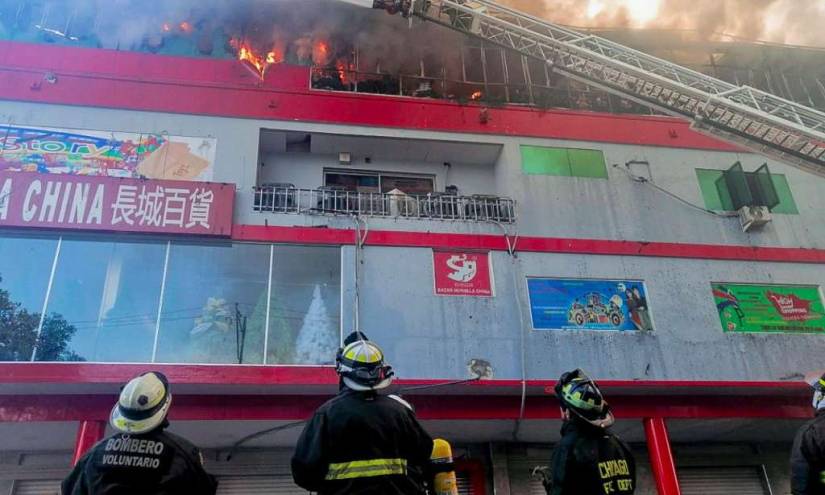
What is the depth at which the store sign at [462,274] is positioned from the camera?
11594 millimetres

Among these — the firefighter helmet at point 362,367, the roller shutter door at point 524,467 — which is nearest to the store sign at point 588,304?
the roller shutter door at point 524,467

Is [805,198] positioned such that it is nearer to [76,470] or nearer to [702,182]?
[702,182]

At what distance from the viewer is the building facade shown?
32.3ft

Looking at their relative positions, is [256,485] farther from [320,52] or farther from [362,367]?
[320,52]

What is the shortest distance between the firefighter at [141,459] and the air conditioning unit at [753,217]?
13.6 m

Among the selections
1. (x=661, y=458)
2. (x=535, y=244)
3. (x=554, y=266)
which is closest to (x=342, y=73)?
(x=535, y=244)

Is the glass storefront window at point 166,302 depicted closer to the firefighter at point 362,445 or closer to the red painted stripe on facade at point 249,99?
the red painted stripe on facade at point 249,99

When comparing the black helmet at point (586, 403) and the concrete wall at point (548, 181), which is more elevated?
the concrete wall at point (548, 181)

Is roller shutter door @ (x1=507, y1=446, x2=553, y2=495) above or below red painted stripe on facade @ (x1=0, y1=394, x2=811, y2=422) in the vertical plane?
below

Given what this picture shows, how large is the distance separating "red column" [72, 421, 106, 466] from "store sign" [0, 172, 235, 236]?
12.0 ft

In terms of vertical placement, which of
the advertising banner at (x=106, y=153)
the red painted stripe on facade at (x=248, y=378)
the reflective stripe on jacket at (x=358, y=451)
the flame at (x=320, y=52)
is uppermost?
the flame at (x=320, y=52)

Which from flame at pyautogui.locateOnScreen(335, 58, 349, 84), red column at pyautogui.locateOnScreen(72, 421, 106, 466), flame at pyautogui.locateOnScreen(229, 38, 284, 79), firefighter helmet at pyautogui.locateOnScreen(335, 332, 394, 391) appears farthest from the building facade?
firefighter helmet at pyautogui.locateOnScreen(335, 332, 394, 391)

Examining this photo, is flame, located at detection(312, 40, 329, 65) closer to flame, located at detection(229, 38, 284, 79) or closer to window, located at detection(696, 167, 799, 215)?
flame, located at detection(229, 38, 284, 79)

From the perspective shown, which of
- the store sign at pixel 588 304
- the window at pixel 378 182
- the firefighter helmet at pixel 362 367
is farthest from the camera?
the window at pixel 378 182
